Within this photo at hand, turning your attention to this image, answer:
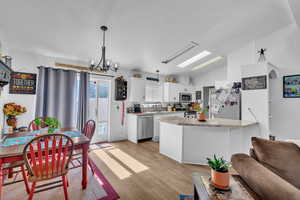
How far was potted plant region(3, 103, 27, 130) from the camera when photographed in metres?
2.46

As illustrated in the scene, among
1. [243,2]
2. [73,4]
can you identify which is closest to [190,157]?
[243,2]

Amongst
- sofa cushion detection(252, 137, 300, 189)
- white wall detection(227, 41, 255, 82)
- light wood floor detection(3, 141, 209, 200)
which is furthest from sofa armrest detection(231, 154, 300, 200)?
white wall detection(227, 41, 255, 82)

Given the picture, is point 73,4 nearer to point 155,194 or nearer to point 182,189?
point 155,194

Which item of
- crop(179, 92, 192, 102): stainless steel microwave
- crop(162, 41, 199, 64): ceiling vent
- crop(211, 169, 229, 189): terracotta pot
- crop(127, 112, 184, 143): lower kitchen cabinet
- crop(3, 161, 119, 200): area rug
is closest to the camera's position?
crop(211, 169, 229, 189): terracotta pot

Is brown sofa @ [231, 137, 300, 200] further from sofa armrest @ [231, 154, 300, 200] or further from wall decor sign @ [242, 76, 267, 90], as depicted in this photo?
wall decor sign @ [242, 76, 267, 90]

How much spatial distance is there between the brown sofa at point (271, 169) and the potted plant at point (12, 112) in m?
3.69

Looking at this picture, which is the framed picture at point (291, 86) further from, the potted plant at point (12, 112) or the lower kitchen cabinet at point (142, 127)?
the potted plant at point (12, 112)

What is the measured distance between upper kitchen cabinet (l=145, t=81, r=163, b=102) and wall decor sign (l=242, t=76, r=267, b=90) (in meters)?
2.79

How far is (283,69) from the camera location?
3039 mm

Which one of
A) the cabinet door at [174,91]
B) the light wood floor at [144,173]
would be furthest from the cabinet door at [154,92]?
the light wood floor at [144,173]

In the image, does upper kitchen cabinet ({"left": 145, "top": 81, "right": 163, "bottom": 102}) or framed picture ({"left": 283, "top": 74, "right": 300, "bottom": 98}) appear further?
upper kitchen cabinet ({"left": 145, "top": 81, "right": 163, "bottom": 102})

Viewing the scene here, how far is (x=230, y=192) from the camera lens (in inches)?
36.1

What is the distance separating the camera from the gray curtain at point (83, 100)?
11.3 ft

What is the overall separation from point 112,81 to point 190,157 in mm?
3082
